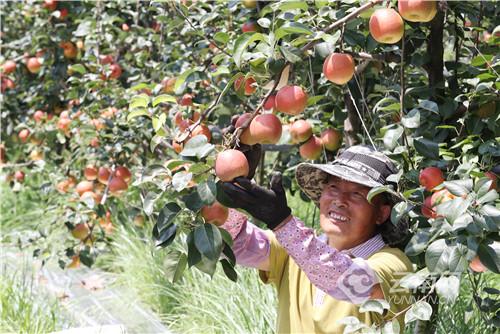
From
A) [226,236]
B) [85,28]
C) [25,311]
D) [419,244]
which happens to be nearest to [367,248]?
[419,244]

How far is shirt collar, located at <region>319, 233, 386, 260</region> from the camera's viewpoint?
72.0 inches

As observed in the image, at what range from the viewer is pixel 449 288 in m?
1.28

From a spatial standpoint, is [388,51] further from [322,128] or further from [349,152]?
[322,128]

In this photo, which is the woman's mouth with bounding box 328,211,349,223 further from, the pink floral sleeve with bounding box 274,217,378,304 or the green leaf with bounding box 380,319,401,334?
the green leaf with bounding box 380,319,401,334

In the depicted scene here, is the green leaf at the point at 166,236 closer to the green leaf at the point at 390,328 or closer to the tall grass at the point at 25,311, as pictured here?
the green leaf at the point at 390,328

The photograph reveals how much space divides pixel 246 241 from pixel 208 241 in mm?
480

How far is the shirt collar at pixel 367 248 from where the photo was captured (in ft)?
6.00

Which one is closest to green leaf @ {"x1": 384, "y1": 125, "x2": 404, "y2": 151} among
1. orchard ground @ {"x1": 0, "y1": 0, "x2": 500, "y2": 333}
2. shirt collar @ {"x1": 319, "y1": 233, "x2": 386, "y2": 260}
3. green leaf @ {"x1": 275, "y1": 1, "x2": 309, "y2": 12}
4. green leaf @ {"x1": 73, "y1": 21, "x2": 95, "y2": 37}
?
orchard ground @ {"x1": 0, "y1": 0, "x2": 500, "y2": 333}

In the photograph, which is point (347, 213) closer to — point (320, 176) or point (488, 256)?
point (320, 176)

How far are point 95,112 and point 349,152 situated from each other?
1.61m

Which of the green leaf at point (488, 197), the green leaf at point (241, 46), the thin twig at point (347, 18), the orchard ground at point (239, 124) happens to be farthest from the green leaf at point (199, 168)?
the green leaf at point (488, 197)

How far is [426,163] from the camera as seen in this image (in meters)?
1.81

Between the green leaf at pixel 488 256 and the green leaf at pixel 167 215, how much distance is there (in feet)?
1.95

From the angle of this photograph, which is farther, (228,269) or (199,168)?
(228,269)
